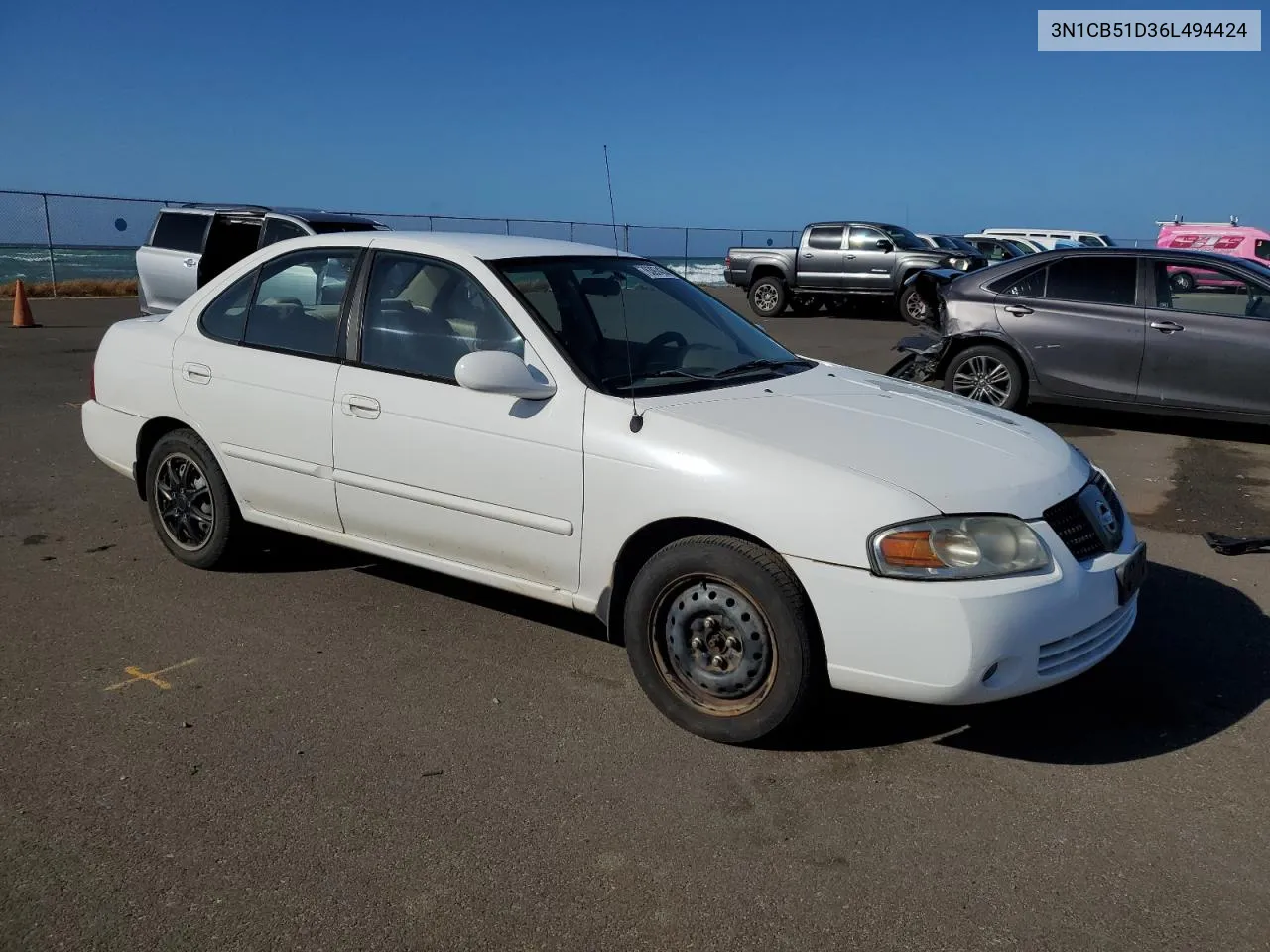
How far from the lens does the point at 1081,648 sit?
3623 millimetres

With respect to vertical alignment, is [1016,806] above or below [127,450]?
below

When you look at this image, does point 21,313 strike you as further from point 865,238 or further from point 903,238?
point 903,238

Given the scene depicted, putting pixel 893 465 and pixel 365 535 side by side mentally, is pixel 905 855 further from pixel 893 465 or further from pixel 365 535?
pixel 365 535

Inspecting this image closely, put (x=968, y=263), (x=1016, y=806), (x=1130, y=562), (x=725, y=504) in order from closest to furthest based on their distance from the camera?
(x=1016, y=806) < (x=725, y=504) < (x=1130, y=562) < (x=968, y=263)

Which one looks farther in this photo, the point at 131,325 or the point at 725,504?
the point at 131,325

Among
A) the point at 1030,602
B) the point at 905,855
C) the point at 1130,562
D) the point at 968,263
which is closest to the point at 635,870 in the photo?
the point at 905,855

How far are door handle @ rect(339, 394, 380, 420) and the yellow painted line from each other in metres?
1.15

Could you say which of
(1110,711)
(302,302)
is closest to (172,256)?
(302,302)

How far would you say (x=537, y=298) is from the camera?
4395 millimetres

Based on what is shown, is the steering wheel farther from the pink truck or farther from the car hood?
the pink truck

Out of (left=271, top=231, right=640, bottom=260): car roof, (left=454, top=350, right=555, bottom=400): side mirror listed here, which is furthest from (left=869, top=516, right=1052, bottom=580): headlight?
(left=271, top=231, right=640, bottom=260): car roof

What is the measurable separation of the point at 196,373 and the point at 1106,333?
719 centimetres

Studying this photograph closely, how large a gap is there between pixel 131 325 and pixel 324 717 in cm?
272

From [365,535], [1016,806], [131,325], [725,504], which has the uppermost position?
[131,325]
